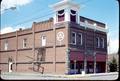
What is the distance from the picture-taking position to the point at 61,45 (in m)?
33.5

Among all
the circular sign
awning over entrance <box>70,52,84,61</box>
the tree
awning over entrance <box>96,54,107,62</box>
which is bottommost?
the tree

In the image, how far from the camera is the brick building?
33125 mm

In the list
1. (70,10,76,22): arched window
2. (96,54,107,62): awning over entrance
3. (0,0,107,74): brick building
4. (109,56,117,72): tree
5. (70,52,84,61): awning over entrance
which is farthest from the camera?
(109,56,117,72): tree

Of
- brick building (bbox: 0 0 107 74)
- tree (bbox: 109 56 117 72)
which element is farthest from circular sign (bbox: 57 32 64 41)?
tree (bbox: 109 56 117 72)

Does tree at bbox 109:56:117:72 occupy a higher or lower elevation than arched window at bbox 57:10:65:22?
lower

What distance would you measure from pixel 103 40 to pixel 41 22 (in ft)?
30.2

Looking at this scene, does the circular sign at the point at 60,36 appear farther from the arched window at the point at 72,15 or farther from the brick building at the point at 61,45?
the arched window at the point at 72,15

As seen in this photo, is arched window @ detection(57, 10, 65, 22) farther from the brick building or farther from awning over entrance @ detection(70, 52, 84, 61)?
awning over entrance @ detection(70, 52, 84, 61)

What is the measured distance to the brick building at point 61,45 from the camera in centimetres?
3312

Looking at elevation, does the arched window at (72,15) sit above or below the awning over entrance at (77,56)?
above

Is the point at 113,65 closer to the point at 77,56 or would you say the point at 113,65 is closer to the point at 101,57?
the point at 101,57

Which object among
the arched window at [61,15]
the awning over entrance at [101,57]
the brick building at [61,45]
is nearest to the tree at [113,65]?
the brick building at [61,45]

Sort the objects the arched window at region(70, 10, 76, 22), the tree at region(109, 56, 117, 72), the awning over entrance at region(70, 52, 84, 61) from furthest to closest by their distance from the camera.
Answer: the tree at region(109, 56, 117, 72) < the arched window at region(70, 10, 76, 22) < the awning over entrance at region(70, 52, 84, 61)

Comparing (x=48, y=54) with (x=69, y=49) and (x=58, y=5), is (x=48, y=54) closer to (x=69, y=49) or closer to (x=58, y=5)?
(x=69, y=49)
